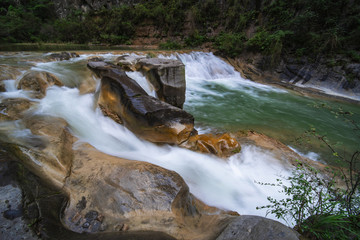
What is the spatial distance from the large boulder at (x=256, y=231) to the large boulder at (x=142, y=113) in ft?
7.83

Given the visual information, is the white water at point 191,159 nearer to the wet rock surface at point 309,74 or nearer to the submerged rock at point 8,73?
the submerged rock at point 8,73

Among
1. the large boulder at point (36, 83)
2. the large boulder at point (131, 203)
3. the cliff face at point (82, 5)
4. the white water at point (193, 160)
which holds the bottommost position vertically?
the white water at point (193, 160)

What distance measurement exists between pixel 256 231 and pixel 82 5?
38.4 metres

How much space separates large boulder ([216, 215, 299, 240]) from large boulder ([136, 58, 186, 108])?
164 inches

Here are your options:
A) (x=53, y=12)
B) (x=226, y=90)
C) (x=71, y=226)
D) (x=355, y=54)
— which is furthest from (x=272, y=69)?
(x=53, y=12)

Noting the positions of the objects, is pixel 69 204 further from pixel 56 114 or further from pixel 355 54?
pixel 355 54

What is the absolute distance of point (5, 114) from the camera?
3.00m

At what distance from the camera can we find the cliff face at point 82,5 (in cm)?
2788

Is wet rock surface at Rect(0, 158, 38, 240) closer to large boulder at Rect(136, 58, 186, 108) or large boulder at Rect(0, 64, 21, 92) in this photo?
large boulder at Rect(0, 64, 21, 92)

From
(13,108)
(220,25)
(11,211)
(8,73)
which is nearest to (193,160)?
(11,211)

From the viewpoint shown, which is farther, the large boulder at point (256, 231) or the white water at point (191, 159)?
the white water at point (191, 159)

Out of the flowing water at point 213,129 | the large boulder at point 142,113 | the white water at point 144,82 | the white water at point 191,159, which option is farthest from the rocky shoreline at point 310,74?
the large boulder at point 142,113

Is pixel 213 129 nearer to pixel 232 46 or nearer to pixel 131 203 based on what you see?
pixel 131 203

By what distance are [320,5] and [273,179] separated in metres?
14.4
